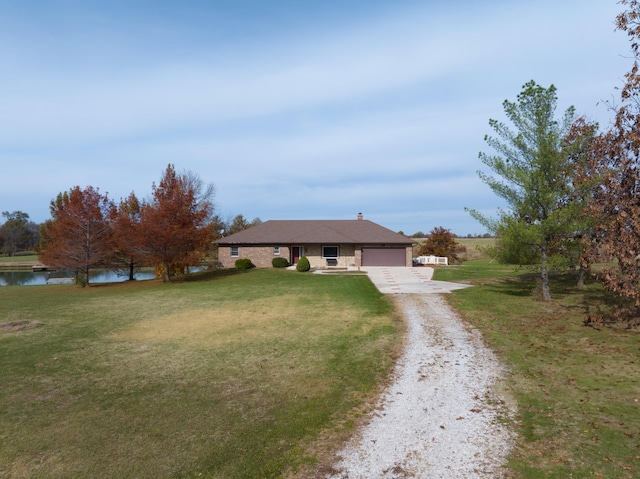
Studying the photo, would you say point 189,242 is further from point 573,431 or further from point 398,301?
point 573,431

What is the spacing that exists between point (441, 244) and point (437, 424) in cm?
4141

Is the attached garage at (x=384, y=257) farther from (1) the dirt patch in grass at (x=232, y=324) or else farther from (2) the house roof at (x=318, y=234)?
(1) the dirt patch in grass at (x=232, y=324)

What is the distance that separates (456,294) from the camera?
19.9 meters

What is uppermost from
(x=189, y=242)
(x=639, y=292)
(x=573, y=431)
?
(x=189, y=242)

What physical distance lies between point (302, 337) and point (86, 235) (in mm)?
25100

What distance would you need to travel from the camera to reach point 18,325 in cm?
1457

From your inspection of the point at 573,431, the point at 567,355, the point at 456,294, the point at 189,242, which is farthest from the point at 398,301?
the point at 189,242

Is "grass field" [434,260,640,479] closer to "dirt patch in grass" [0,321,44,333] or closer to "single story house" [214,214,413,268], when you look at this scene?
"dirt patch in grass" [0,321,44,333]

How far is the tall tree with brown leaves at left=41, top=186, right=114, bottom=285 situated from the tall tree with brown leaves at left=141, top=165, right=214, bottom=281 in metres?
4.41

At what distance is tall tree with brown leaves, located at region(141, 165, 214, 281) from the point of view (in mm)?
27250

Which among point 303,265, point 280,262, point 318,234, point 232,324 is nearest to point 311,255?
point 318,234

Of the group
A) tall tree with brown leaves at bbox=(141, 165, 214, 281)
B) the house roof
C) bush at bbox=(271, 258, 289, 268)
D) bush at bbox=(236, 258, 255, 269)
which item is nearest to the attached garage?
the house roof

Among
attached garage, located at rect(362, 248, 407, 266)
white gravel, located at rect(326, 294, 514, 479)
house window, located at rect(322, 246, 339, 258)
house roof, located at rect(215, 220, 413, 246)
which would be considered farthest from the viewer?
house window, located at rect(322, 246, 339, 258)

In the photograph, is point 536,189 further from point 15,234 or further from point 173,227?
point 15,234
